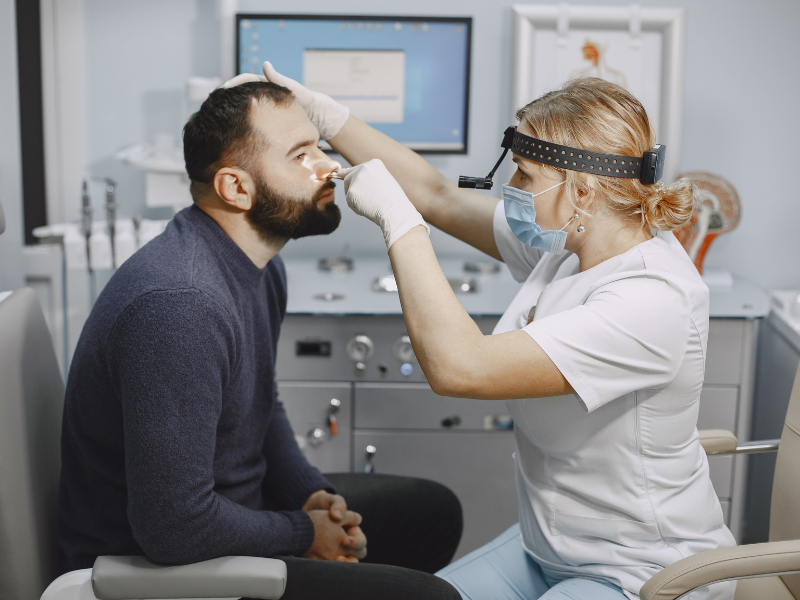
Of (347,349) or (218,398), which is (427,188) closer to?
(347,349)

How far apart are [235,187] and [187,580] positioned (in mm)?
622

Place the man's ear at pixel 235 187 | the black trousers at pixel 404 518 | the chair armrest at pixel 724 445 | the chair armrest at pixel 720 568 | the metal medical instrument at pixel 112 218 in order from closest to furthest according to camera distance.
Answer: the chair armrest at pixel 720 568
the man's ear at pixel 235 187
the chair armrest at pixel 724 445
the black trousers at pixel 404 518
the metal medical instrument at pixel 112 218

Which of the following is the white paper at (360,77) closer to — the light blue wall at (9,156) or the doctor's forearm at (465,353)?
the light blue wall at (9,156)

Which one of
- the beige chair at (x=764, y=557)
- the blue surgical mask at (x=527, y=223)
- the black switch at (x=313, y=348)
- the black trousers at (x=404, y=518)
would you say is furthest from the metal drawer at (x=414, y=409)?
the blue surgical mask at (x=527, y=223)

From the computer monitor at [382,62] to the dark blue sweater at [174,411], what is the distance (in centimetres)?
104

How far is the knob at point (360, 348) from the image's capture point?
5.95 feet

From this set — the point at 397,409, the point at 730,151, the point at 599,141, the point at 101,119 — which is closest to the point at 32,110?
the point at 101,119

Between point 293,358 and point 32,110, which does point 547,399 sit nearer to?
point 293,358

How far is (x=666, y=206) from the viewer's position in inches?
44.1

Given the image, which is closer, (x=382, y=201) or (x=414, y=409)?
(x=382, y=201)

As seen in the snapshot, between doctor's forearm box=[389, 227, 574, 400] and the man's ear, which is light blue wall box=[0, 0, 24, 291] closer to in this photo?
the man's ear

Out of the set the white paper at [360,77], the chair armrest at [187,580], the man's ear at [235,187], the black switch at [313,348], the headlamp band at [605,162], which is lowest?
the chair armrest at [187,580]

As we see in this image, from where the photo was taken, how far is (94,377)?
1.08m

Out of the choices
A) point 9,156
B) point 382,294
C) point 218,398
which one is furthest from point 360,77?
point 218,398
